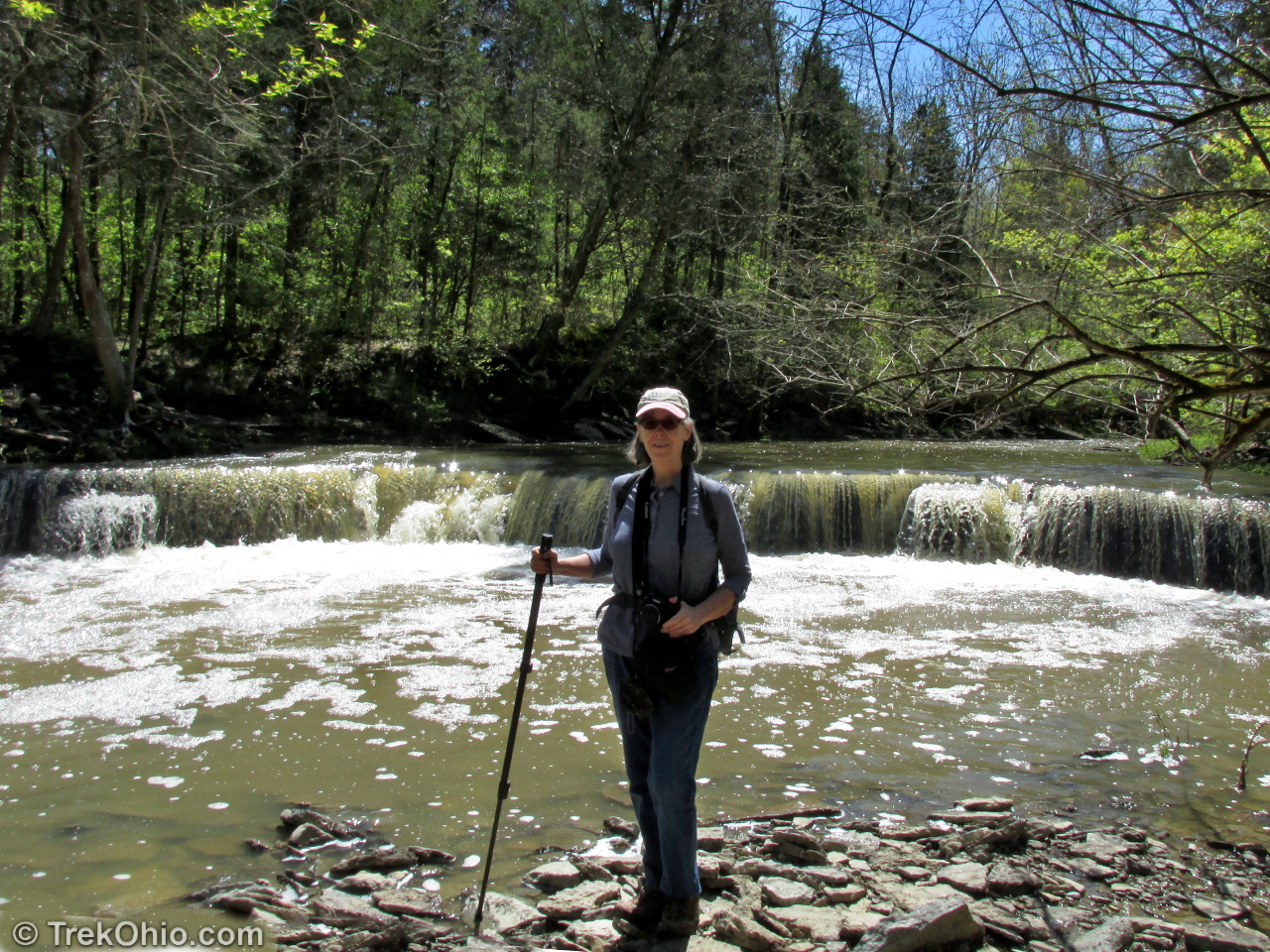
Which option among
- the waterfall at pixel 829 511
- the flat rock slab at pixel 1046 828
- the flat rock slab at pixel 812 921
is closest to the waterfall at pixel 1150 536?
the waterfall at pixel 829 511

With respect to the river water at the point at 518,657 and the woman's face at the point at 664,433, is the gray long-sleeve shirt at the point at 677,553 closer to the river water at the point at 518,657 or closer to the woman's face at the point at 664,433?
the woman's face at the point at 664,433

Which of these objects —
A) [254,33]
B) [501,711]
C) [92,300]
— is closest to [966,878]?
[501,711]

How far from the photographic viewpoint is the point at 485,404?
20172 millimetres

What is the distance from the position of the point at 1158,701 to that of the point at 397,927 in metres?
4.86

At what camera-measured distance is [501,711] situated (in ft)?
17.1

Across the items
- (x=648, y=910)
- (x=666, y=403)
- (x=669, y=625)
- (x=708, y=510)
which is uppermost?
(x=666, y=403)

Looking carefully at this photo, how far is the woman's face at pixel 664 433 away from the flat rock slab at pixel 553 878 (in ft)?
4.91

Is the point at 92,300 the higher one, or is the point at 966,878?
the point at 92,300

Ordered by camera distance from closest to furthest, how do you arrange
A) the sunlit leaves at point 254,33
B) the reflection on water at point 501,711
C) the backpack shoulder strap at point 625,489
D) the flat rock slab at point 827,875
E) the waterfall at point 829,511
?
1. the backpack shoulder strap at point 625,489
2. the flat rock slab at point 827,875
3. the reflection on water at point 501,711
4. the sunlit leaves at point 254,33
5. the waterfall at point 829,511

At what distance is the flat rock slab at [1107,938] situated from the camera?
104 inches

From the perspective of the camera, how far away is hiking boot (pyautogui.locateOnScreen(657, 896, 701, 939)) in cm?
262

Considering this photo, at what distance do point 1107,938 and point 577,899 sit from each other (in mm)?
1558

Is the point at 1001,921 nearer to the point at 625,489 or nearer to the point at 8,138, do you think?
the point at 625,489

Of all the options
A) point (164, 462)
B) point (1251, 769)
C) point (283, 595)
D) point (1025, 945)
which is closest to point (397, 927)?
point (1025, 945)
